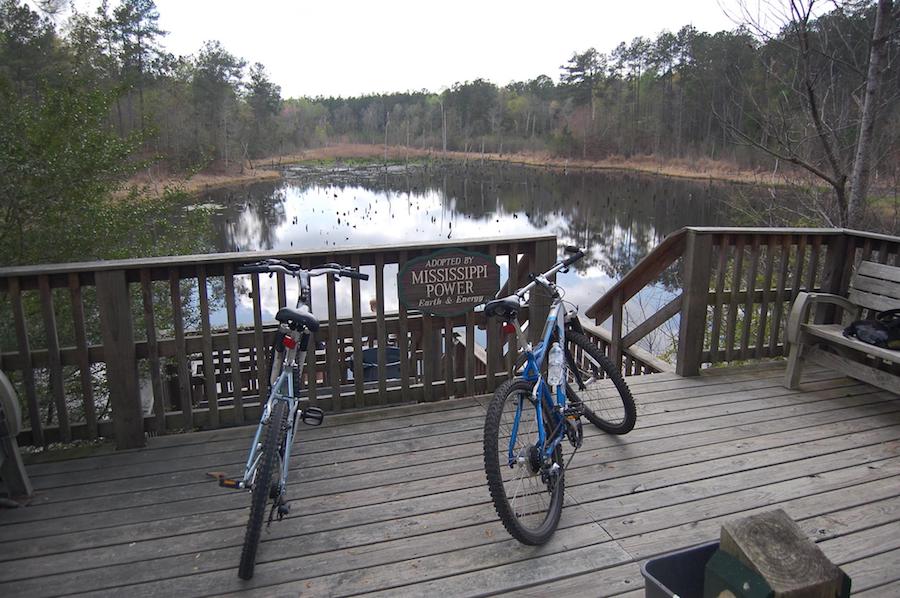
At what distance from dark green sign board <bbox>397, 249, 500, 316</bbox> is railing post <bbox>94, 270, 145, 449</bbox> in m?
1.33

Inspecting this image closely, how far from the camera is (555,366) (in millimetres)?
2527

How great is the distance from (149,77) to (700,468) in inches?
1420

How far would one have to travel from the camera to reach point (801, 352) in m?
3.79

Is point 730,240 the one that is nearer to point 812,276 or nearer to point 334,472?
point 812,276

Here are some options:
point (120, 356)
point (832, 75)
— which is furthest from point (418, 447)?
point (832, 75)

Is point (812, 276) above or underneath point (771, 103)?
underneath

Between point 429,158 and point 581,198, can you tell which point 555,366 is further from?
point 429,158

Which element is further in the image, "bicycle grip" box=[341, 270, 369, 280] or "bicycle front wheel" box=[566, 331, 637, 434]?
"bicycle front wheel" box=[566, 331, 637, 434]

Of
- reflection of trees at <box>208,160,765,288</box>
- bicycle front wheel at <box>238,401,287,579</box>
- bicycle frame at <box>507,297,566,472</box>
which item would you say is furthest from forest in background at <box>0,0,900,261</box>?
bicycle front wheel at <box>238,401,287,579</box>

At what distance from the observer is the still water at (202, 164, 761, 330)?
19.3 m

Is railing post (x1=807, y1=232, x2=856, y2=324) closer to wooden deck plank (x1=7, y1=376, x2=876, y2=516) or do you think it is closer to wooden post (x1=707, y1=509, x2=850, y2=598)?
wooden deck plank (x1=7, y1=376, x2=876, y2=516)

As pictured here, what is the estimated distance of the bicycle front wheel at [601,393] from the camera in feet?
9.77

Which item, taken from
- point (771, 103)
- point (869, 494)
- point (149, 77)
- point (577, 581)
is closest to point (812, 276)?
point (869, 494)

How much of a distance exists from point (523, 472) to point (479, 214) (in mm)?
30063
